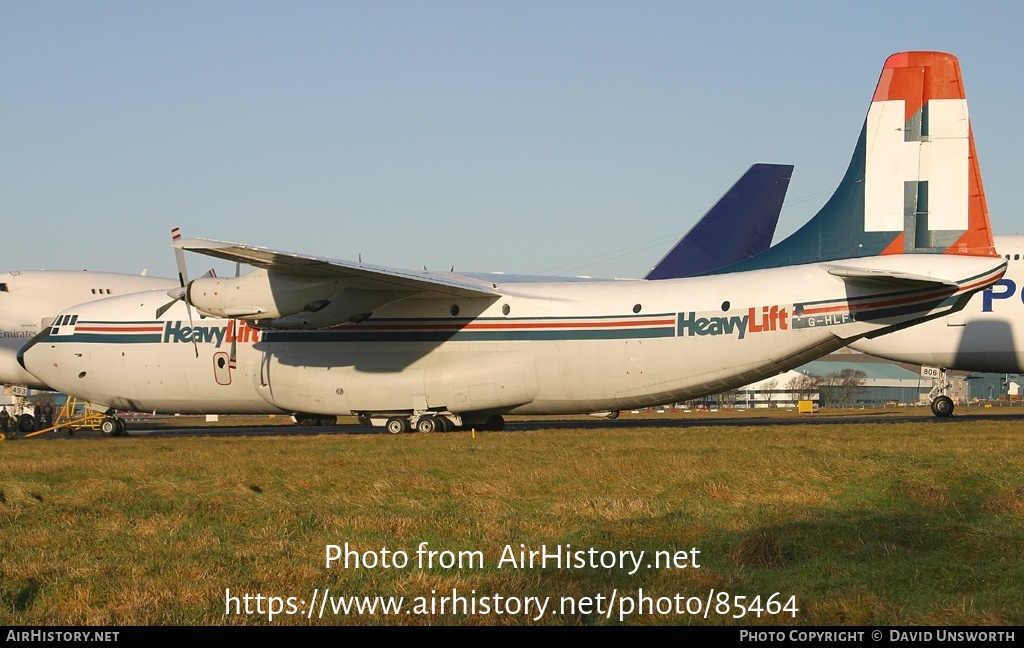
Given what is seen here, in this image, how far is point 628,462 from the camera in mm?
17219

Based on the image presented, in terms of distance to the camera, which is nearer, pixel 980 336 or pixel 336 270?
pixel 336 270

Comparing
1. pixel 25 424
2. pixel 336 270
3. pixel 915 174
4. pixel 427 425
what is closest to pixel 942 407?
pixel 915 174

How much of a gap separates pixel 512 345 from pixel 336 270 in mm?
4951

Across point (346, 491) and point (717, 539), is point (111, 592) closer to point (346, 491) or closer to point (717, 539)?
point (717, 539)

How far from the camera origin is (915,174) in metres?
22.9

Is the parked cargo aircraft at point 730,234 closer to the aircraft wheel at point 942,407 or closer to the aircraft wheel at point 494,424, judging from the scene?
the aircraft wheel at point 494,424

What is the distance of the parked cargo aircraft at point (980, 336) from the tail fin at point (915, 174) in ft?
30.5

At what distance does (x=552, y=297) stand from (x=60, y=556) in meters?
17.5

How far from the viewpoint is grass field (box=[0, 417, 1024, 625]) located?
756 centimetres

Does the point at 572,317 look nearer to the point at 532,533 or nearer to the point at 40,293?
the point at 532,533

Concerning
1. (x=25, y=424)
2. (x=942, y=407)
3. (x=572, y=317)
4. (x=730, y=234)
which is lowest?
(x=25, y=424)

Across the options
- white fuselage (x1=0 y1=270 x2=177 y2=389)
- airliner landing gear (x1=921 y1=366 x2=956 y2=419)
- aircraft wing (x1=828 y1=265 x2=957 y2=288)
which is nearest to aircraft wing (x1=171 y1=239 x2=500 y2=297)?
aircraft wing (x1=828 y1=265 x2=957 y2=288)

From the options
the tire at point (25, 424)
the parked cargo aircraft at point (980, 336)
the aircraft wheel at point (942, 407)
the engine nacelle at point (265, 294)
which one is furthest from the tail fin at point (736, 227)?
the tire at point (25, 424)
